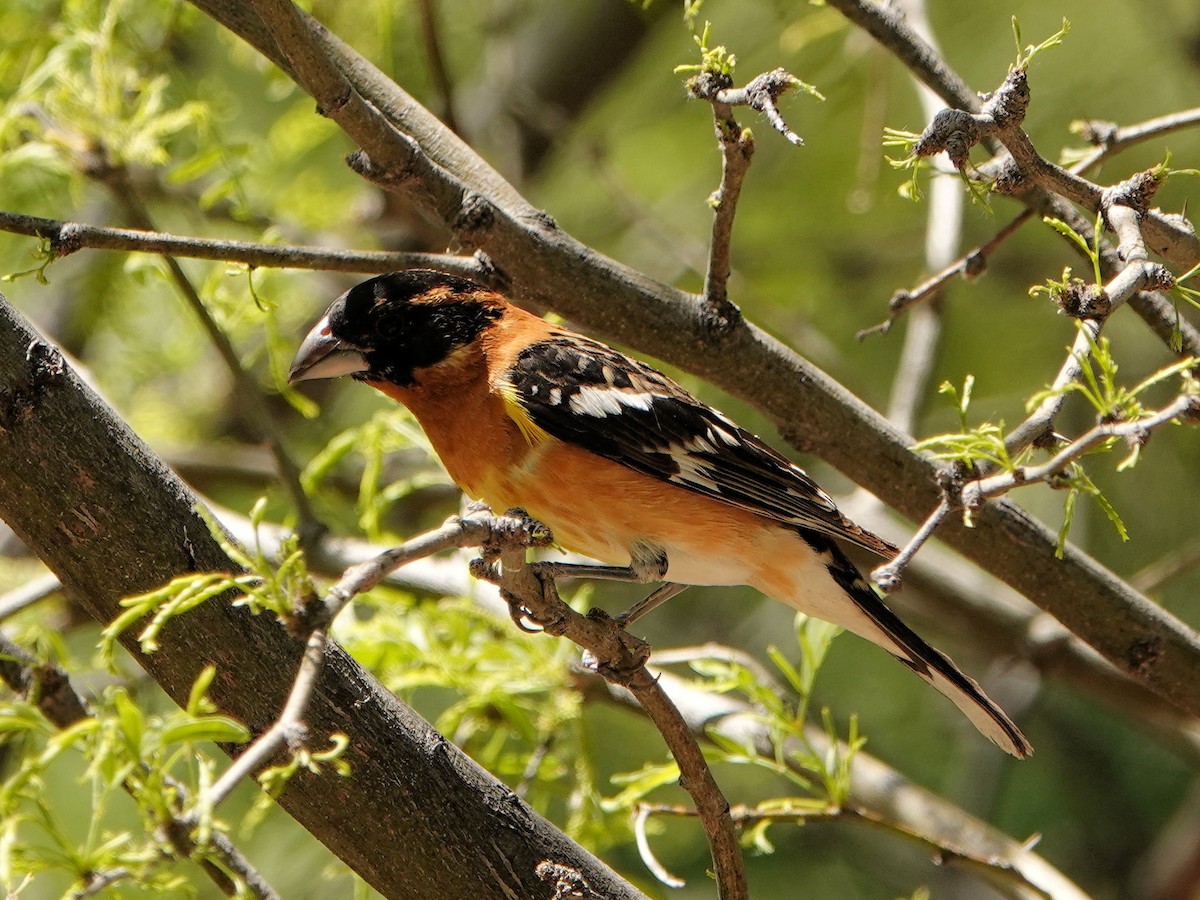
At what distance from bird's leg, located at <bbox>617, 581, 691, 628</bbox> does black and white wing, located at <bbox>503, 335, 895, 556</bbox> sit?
29 centimetres

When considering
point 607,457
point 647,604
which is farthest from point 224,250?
point 647,604

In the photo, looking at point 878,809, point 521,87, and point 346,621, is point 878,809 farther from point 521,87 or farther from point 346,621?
point 521,87

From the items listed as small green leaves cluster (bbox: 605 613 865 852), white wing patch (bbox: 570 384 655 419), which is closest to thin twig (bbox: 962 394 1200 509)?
small green leaves cluster (bbox: 605 613 865 852)

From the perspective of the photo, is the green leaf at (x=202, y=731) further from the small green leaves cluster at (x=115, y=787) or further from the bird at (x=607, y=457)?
the bird at (x=607, y=457)

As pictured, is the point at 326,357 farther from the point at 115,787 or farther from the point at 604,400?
the point at 115,787

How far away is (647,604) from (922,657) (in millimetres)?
698

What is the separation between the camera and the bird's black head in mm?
3332

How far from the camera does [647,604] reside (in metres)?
3.14

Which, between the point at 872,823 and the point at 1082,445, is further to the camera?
the point at 872,823

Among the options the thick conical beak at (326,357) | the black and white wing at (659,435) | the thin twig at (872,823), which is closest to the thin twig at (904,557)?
the thin twig at (872,823)

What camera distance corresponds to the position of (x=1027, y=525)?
9.32 feet

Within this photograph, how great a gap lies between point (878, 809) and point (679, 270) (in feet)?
9.02

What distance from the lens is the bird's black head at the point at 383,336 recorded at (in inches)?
131

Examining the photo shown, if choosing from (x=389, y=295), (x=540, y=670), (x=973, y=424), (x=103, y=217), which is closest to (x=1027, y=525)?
(x=540, y=670)
